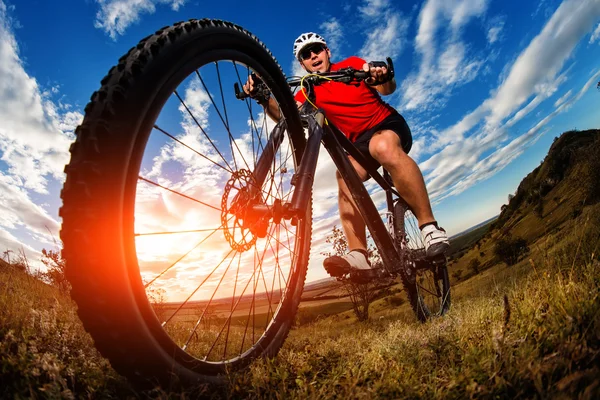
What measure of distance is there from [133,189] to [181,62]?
63cm

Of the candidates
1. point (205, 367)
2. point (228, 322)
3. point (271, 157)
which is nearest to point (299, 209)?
point (271, 157)

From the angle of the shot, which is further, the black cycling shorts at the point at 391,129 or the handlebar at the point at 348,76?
the black cycling shorts at the point at 391,129

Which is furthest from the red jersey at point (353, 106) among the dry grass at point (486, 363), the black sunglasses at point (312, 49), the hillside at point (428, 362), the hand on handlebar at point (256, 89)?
the dry grass at point (486, 363)

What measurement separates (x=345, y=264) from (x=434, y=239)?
1063mm

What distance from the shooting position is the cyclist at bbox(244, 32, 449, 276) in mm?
3564

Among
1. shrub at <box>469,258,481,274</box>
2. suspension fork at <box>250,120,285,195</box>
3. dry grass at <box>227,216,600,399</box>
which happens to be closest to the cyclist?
suspension fork at <box>250,120,285,195</box>

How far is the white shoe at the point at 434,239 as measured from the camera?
352 cm

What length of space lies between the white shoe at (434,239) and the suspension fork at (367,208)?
37 centimetres

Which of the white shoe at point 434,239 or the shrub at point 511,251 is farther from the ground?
the white shoe at point 434,239

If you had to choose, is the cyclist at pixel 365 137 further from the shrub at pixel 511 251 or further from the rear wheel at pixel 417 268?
the shrub at pixel 511 251

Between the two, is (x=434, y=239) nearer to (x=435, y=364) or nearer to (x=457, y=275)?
(x=435, y=364)

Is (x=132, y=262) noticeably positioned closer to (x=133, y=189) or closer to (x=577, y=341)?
(x=133, y=189)

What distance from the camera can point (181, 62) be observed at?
4.86ft

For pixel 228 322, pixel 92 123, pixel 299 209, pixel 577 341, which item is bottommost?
pixel 577 341
